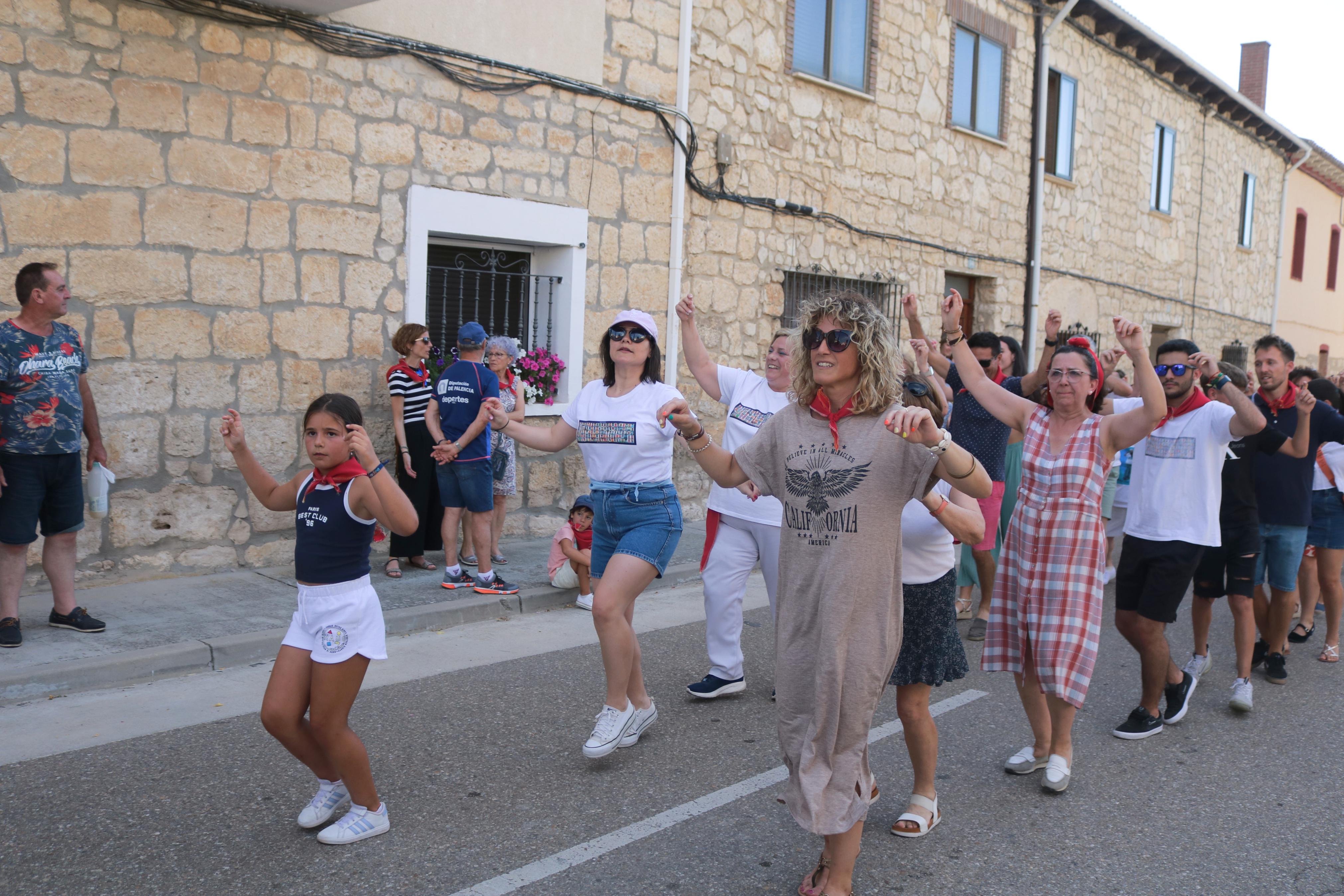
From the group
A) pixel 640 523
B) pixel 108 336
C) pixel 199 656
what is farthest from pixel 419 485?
pixel 640 523

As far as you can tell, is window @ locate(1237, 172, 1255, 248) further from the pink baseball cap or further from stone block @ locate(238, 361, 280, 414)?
the pink baseball cap

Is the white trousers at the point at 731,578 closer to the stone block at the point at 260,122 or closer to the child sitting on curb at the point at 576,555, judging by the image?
the child sitting on curb at the point at 576,555

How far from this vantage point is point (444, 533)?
7355 mm

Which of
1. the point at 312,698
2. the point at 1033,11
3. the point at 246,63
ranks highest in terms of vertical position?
the point at 1033,11

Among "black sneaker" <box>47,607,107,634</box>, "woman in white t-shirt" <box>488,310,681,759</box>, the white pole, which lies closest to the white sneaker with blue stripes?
"woman in white t-shirt" <box>488,310,681,759</box>

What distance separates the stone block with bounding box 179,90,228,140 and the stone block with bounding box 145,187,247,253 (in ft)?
1.31

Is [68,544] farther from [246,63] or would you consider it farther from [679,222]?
[679,222]

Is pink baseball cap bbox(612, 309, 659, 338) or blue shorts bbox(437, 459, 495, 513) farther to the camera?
blue shorts bbox(437, 459, 495, 513)

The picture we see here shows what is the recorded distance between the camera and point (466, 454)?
729 centimetres

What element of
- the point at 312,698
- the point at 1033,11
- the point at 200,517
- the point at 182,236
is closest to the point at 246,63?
the point at 182,236

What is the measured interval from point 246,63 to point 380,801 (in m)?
5.45

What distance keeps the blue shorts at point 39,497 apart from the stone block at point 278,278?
1.98m

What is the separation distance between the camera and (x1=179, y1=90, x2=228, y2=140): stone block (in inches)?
271

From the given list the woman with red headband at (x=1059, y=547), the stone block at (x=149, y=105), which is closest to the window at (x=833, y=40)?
the stone block at (x=149, y=105)
